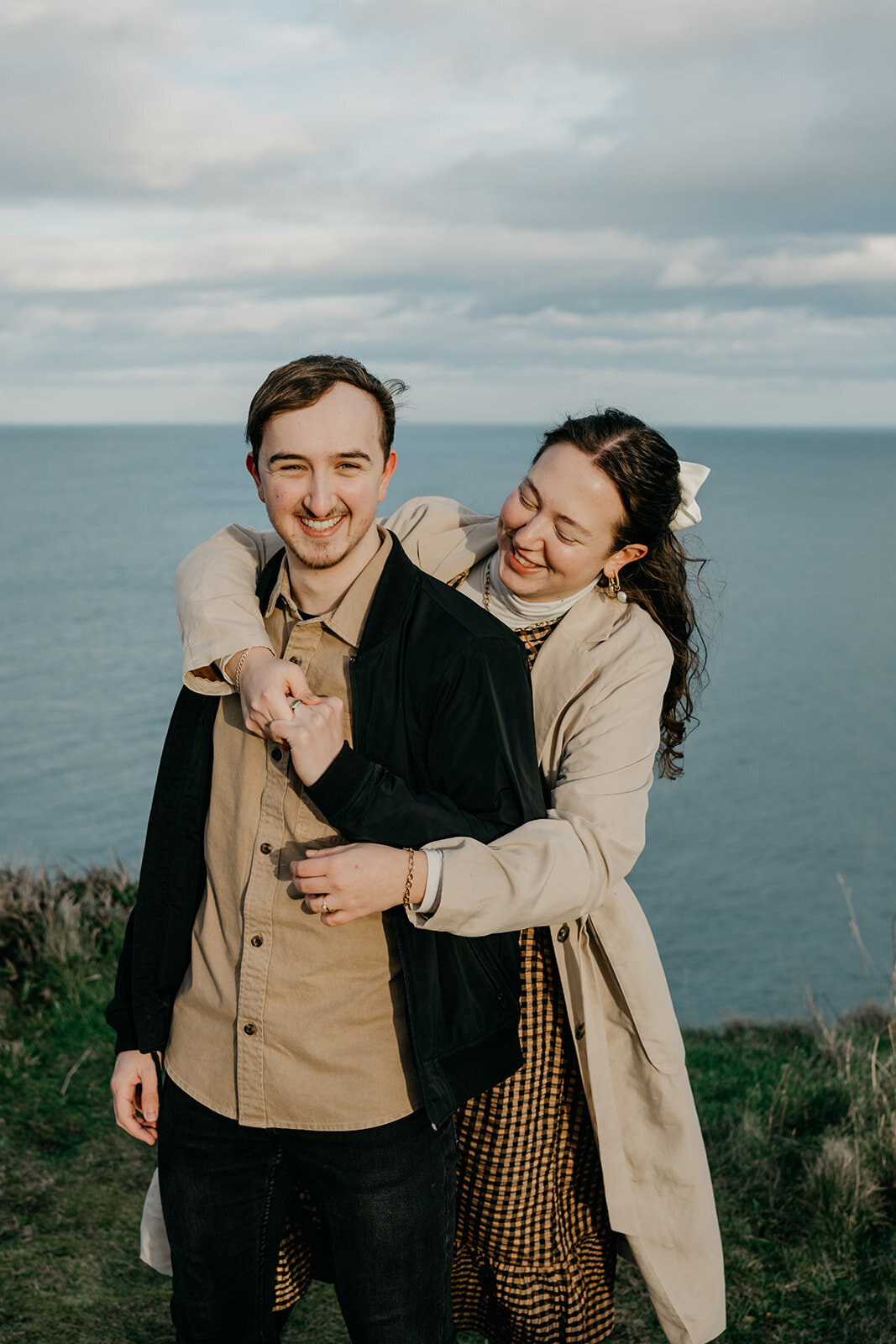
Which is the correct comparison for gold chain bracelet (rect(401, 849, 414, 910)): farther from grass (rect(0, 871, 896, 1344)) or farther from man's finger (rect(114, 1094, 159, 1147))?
grass (rect(0, 871, 896, 1344))

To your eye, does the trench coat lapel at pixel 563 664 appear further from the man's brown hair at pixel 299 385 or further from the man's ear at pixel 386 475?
the man's brown hair at pixel 299 385

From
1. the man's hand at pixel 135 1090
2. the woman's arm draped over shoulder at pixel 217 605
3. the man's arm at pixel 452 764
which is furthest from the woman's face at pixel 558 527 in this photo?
the man's hand at pixel 135 1090

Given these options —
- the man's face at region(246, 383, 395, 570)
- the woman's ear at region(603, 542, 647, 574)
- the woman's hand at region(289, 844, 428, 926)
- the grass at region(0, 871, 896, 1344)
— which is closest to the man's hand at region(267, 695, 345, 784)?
the woman's hand at region(289, 844, 428, 926)

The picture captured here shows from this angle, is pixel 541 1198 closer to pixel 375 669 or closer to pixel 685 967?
pixel 375 669

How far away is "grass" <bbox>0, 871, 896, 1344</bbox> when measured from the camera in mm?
3611

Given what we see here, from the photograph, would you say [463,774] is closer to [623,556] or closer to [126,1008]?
[623,556]

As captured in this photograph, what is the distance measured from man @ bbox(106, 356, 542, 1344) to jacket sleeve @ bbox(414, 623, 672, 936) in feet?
0.28

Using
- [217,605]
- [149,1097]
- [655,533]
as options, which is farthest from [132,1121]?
[655,533]

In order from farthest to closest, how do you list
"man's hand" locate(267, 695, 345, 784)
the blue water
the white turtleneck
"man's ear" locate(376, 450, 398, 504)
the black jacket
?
the blue water
the white turtleneck
"man's ear" locate(376, 450, 398, 504)
the black jacket
"man's hand" locate(267, 695, 345, 784)

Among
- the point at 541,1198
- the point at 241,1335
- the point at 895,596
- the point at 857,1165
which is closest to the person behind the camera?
the point at 241,1335

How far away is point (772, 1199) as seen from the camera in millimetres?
4172

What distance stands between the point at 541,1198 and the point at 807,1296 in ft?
5.14

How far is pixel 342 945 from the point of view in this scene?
90.6 inches

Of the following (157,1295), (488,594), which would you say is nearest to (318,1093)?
(488,594)
